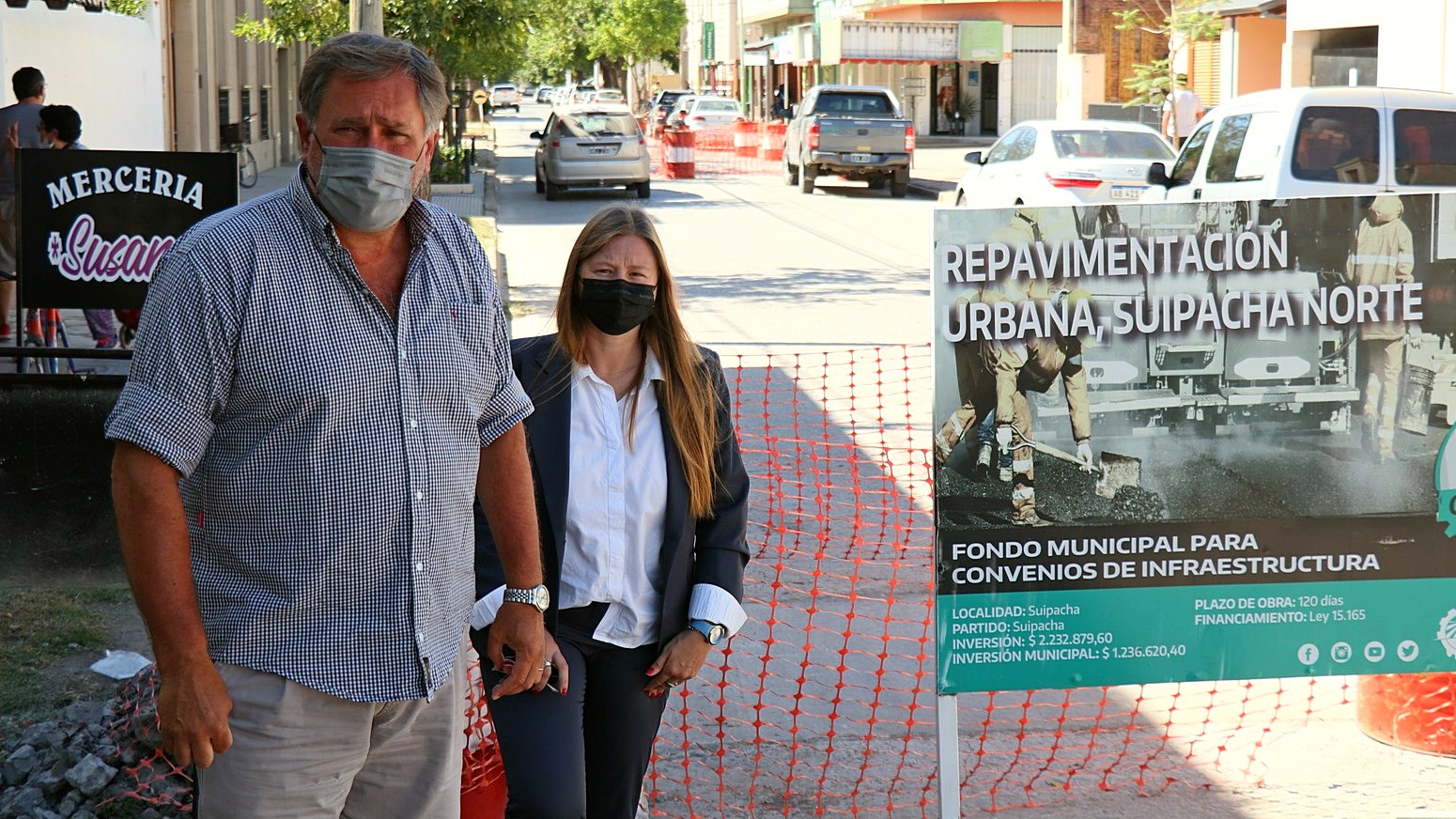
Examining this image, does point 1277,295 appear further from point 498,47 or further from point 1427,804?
point 498,47

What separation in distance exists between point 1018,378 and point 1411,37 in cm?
1995

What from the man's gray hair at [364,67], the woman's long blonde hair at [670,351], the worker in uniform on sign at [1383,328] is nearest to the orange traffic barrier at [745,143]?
the worker in uniform on sign at [1383,328]

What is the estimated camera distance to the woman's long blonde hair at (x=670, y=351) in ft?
11.0

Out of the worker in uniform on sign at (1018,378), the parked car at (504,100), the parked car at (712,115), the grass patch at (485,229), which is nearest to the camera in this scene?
the worker in uniform on sign at (1018,378)

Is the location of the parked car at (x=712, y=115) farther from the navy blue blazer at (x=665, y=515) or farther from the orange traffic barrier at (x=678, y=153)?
the navy blue blazer at (x=665, y=515)

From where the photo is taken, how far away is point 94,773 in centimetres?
416

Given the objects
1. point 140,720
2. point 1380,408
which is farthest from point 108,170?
point 1380,408

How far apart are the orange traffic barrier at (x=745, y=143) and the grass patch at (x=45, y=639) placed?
118ft

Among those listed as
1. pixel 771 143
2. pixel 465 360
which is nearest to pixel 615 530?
pixel 465 360

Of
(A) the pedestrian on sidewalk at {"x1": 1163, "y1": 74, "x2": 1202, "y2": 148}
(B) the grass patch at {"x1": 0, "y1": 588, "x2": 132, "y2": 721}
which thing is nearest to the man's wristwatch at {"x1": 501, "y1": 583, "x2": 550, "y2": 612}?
(B) the grass patch at {"x1": 0, "y1": 588, "x2": 132, "y2": 721}

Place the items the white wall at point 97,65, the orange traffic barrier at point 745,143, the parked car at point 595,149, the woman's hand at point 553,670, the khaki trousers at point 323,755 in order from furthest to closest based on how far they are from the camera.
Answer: the orange traffic barrier at point 745,143, the parked car at point 595,149, the white wall at point 97,65, the woman's hand at point 553,670, the khaki trousers at point 323,755

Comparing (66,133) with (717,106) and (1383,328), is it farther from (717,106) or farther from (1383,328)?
(717,106)

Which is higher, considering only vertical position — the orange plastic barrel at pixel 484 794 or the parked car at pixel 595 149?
the parked car at pixel 595 149

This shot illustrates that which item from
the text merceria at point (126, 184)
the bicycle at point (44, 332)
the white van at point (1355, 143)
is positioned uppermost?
the white van at point (1355, 143)
